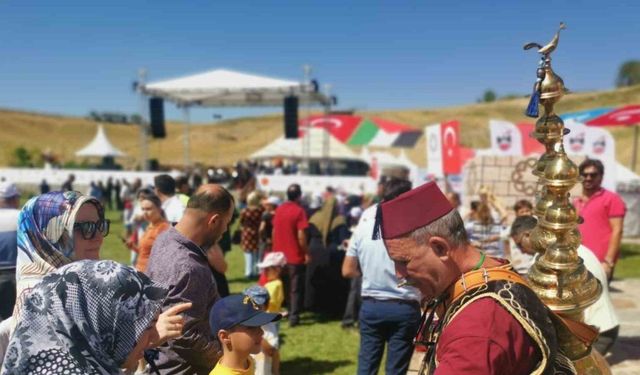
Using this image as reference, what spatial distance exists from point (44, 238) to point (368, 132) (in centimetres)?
2692

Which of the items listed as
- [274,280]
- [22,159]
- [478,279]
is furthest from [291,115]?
[22,159]

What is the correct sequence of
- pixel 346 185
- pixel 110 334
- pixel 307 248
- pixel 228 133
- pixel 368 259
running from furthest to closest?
1. pixel 228 133
2. pixel 346 185
3. pixel 307 248
4. pixel 368 259
5. pixel 110 334

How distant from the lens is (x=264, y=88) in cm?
2067

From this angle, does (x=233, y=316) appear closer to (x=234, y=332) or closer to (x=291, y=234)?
(x=234, y=332)

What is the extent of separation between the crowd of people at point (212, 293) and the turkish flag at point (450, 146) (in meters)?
5.17

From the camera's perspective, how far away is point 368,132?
28.7m

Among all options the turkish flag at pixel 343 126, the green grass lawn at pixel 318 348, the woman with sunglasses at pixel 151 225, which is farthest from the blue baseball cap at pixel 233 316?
the turkish flag at pixel 343 126

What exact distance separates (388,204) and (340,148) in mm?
29685

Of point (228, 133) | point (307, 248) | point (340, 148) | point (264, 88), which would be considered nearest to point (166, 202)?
point (307, 248)

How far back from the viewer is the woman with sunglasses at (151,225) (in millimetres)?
4741

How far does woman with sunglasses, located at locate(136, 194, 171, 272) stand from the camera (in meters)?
4.74

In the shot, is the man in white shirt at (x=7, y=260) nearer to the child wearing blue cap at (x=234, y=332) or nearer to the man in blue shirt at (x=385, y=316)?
the child wearing blue cap at (x=234, y=332)

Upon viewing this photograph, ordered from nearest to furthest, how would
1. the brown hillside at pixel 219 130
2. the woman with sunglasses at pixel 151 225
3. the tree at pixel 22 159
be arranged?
1. the woman with sunglasses at pixel 151 225
2. the tree at pixel 22 159
3. the brown hillside at pixel 219 130

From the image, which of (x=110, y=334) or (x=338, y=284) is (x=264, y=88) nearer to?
Result: (x=338, y=284)
